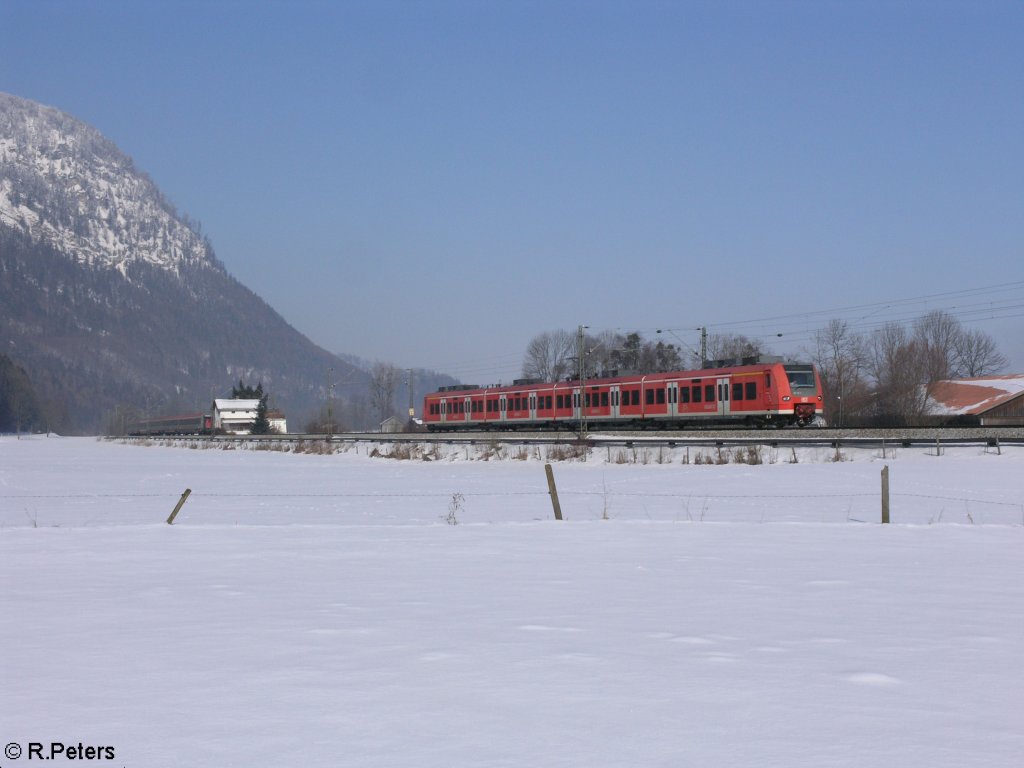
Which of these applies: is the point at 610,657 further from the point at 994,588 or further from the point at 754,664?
the point at 994,588

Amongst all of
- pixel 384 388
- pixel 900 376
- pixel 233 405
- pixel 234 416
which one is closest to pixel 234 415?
pixel 234 416

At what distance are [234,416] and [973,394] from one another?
291 ft

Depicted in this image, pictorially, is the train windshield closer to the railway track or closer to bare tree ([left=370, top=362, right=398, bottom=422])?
the railway track

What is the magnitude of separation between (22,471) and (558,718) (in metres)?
45.2

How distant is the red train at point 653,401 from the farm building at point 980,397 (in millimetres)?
25672

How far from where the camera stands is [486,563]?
14.0m

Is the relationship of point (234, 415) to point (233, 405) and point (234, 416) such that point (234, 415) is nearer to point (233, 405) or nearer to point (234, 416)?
point (234, 416)

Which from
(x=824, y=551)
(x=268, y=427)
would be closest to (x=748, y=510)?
(x=824, y=551)

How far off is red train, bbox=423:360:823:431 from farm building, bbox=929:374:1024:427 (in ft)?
84.2

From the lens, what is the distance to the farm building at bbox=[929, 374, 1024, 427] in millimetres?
70250

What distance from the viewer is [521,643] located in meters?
8.78

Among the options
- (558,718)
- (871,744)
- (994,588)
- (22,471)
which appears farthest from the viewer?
(22,471)

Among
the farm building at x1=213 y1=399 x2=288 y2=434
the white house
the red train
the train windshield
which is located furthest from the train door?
the white house

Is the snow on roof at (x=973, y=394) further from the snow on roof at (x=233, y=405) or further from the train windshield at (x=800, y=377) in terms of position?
the snow on roof at (x=233, y=405)
